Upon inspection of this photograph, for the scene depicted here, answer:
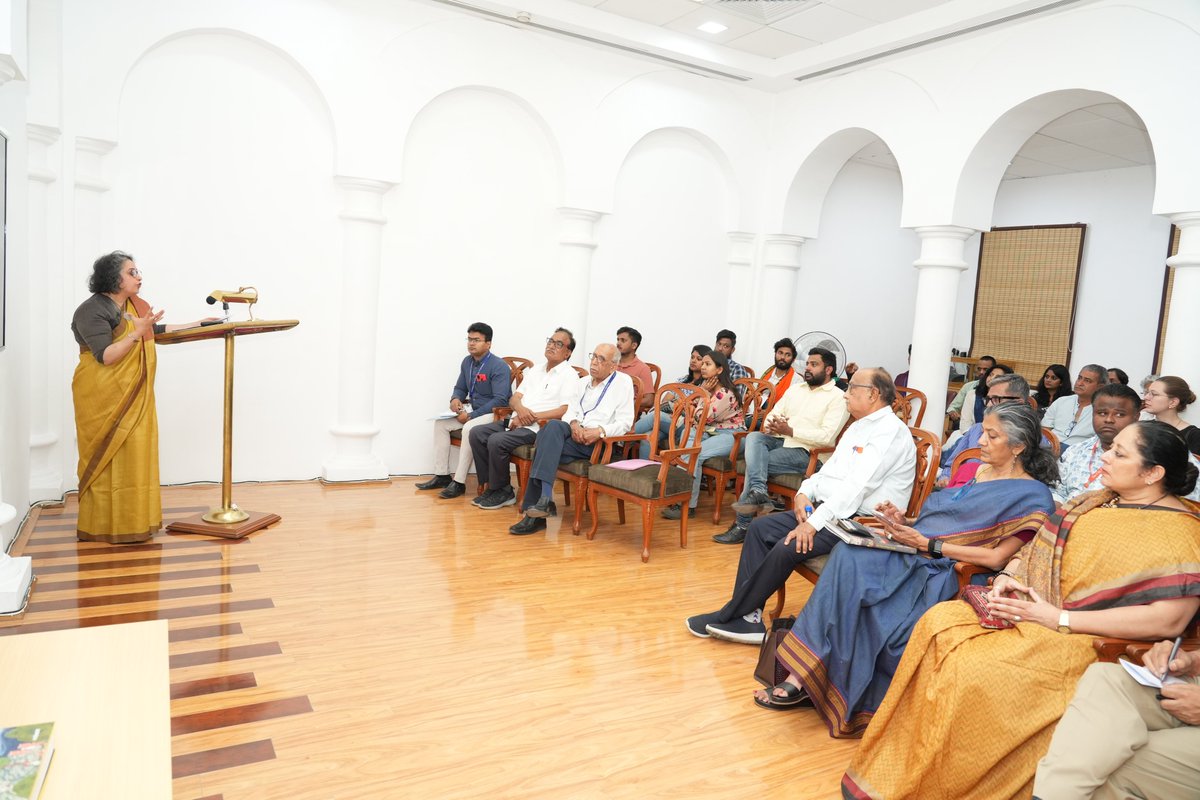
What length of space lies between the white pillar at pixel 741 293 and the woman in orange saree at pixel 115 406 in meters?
5.01

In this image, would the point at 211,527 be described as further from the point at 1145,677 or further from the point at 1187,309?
the point at 1187,309

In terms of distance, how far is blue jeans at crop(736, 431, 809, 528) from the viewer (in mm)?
5188

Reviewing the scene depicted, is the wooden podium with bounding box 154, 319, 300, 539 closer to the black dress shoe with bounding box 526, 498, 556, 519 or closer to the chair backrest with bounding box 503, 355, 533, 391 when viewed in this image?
the black dress shoe with bounding box 526, 498, 556, 519

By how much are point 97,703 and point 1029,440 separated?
2.88 metres

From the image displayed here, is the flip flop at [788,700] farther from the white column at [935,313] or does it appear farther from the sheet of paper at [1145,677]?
the white column at [935,313]

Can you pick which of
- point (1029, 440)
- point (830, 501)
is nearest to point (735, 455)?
point (830, 501)

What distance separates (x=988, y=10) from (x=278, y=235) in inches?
195

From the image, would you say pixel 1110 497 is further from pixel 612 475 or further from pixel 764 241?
pixel 764 241

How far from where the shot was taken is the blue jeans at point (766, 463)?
519 centimetres

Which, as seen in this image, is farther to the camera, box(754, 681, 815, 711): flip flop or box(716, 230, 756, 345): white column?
box(716, 230, 756, 345): white column

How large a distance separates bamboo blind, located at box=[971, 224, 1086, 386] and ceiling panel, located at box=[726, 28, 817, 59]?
14.8ft

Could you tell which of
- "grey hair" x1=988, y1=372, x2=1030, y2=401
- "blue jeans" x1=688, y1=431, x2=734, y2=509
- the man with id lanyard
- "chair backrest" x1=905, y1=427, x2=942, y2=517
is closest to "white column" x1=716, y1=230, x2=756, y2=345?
"blue jeans" x1=688, y1=431, x2=734, y2=509

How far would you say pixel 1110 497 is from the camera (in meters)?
2.51

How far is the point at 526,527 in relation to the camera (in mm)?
5074
